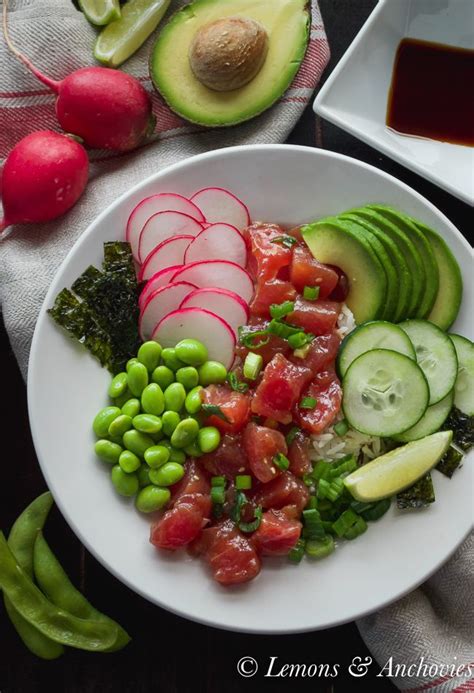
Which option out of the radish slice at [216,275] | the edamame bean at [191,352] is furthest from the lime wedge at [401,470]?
the radish slice at [216,275]

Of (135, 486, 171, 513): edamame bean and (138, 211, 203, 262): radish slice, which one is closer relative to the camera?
(135, 486, 171, 513): edamame bean

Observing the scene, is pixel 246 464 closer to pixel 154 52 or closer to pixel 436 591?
pixel 436 591

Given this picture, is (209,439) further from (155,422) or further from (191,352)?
(191,352)

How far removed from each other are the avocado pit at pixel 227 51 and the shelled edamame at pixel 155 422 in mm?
1124

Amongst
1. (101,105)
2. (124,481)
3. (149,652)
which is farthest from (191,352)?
(149,652)

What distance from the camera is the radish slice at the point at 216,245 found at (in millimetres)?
2959

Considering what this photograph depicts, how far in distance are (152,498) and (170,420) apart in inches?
11.7

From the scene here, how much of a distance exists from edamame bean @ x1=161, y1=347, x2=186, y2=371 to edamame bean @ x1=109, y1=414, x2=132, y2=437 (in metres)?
0.26

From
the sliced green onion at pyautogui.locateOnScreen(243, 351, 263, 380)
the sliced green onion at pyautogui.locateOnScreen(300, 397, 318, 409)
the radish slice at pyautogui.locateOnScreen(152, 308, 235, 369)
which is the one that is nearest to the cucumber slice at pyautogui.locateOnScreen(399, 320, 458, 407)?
the sliced green onion at pyautogui.locateOnScreen(300, 397, 318, 409)

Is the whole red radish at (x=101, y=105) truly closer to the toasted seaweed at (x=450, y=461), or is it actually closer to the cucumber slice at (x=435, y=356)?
the cucumber slice at (x=435, y=356)

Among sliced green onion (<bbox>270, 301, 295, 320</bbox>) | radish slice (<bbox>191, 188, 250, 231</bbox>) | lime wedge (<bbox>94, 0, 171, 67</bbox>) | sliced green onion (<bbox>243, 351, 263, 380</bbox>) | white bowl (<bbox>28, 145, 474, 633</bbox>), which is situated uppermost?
lime wedge (<bbox>94, 0, 171, 67</bbox>)

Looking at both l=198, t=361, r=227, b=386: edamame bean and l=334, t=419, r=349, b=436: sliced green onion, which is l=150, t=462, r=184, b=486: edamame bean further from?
l=334, t=419, r=349, b=436: sliced green onion

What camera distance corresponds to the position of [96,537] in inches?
112

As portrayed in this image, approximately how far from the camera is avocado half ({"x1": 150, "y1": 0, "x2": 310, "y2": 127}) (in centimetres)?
322
